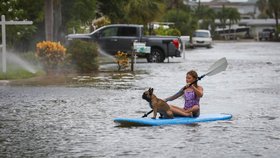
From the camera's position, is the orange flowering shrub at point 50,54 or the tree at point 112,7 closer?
the orange flowering shrub at point 50,54

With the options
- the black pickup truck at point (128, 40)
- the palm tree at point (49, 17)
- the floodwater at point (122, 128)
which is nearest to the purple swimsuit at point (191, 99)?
the floodwater at point (122, 128)

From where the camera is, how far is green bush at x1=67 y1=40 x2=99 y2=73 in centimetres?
3020

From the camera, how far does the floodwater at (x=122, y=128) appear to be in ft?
37.4

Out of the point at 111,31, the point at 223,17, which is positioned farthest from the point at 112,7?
the point at 223,17

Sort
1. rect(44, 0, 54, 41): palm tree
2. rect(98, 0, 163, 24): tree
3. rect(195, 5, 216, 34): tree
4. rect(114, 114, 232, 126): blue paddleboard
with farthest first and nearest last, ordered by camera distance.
Answer: rect(195, 5, 216, 34): tree
rect(98, 0, 163, 24): tree
rect(44, 0, 54, 41): palm tree
rect(114, 114, 232, 126): blue paddleboard

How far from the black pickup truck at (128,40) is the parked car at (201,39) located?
3370 centimetres

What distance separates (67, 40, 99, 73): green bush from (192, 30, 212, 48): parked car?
4413 cm

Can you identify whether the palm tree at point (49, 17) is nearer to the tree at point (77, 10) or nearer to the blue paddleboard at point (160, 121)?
the tree at point (77, 10)

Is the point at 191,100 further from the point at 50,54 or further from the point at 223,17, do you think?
the point at 223,17

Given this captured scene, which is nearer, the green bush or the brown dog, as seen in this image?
the brown dog

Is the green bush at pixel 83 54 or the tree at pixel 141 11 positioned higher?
the tree at pixel 141 11

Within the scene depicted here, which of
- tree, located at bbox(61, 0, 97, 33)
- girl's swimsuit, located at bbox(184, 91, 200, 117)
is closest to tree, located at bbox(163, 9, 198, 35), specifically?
tree, located at bbox(61, 0, 97, 33)

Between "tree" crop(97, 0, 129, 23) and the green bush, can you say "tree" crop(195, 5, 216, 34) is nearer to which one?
"tree" crop(97, 0, 129, 23)

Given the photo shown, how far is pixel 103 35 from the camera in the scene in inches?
1585
